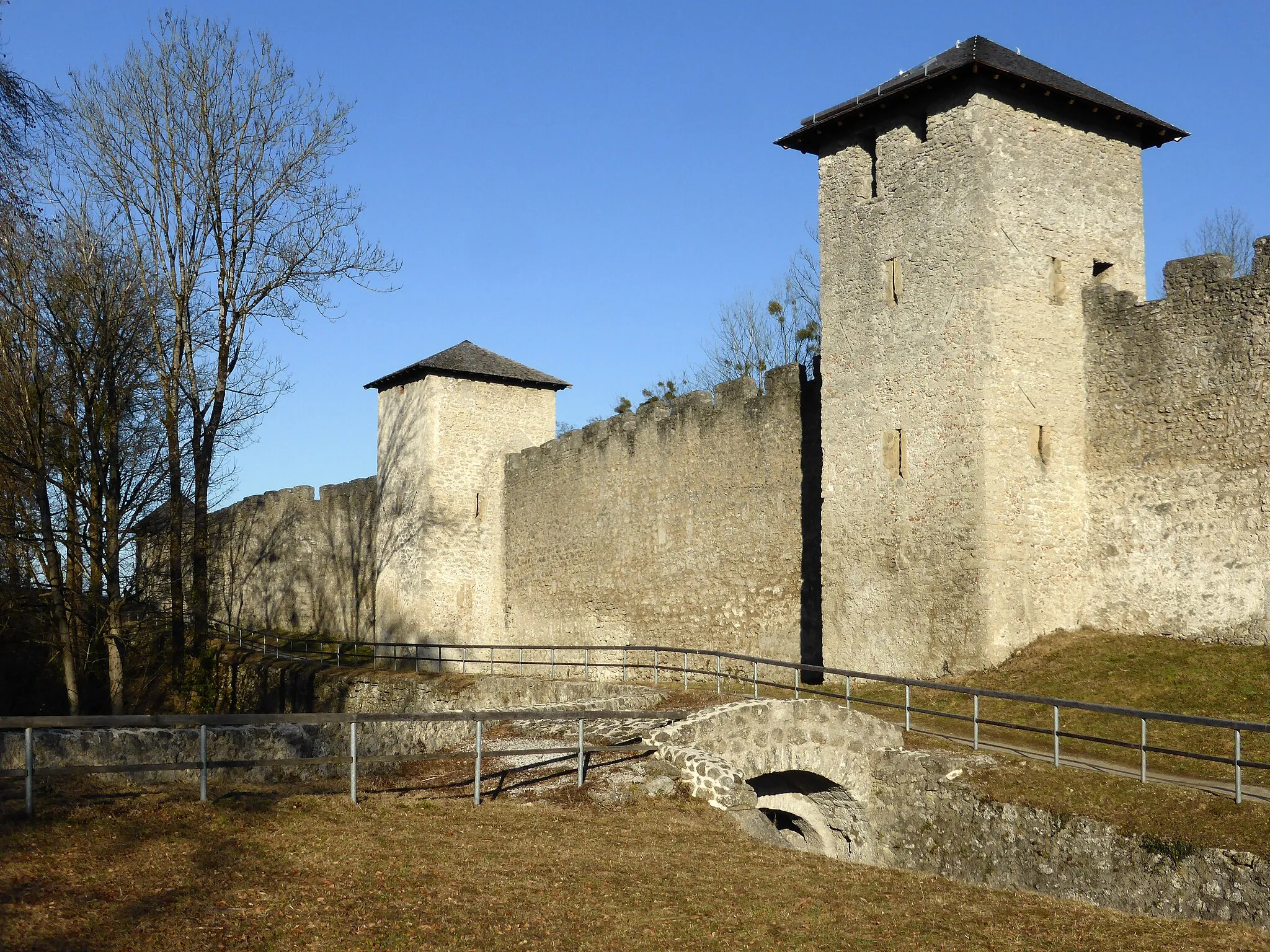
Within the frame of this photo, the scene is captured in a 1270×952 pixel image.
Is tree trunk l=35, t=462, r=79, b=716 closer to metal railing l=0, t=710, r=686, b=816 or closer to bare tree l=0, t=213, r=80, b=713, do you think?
bare tree l=0, t=213, r=80, b=713

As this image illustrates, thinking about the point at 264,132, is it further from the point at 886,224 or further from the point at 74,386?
the point at 886,224

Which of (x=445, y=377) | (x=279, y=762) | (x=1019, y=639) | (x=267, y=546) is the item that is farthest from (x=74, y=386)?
(x=267, y=546)

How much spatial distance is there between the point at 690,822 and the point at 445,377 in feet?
56.3

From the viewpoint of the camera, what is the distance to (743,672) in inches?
755

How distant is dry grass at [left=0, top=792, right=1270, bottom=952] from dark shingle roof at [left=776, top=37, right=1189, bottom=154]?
32.4 feet

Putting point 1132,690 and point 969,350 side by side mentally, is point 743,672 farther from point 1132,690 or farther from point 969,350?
point 1132,690

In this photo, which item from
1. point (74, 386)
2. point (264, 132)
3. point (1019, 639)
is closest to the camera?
point (1019, 639)

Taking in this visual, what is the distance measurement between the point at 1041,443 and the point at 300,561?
22809mm

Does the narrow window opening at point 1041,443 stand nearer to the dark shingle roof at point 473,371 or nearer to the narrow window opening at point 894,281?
the narrow window opening at point 894,281

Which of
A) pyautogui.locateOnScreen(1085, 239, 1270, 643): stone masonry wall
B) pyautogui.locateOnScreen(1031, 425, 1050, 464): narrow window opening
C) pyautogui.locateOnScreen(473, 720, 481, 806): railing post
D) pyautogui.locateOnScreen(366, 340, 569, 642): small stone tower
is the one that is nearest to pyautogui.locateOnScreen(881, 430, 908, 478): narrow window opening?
pyautogui.locateOnScreen(1031, 425, 1050, 464): narrow window opening

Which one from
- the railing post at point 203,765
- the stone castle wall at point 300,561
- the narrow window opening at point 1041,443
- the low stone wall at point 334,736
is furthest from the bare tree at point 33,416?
the narrow window opening at point 1041,443

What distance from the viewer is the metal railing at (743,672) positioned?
10461 millimetres

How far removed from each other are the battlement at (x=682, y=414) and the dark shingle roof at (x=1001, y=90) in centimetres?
399

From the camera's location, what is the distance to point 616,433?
23391 millimetres
